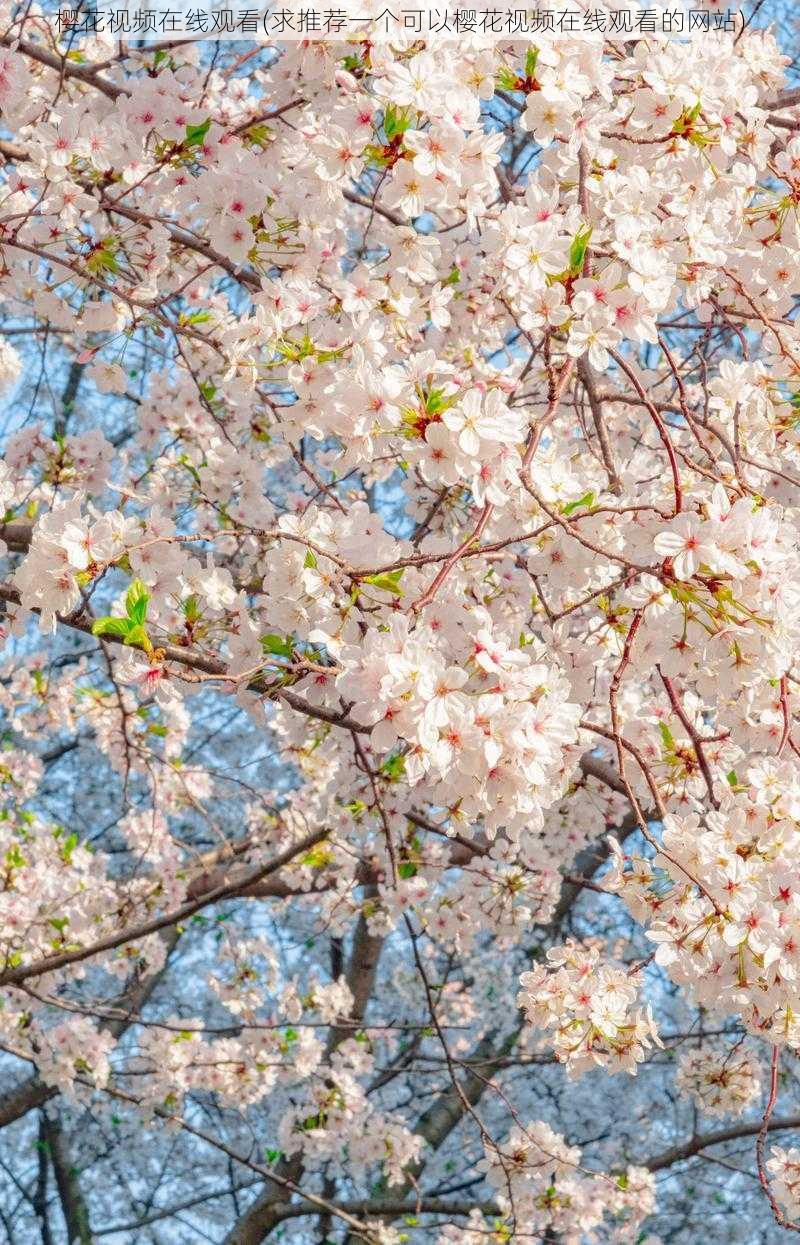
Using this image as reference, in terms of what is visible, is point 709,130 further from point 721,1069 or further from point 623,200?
point 721,1069

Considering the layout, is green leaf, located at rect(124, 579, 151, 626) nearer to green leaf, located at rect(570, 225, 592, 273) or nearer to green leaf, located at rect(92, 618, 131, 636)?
green leaf, located at rect(92, 618, 131, 636)

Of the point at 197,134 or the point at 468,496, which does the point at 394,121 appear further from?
the point at 468,496

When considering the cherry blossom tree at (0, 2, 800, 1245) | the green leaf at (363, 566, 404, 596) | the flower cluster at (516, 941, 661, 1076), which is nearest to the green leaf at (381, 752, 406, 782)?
the cherry blossom tree at (0, 2, 800, 1245)

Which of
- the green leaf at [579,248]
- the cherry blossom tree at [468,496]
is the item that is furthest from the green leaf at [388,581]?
the green leaf at [579,248]

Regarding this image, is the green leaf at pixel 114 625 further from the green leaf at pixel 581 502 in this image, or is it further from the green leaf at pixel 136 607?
the green leaf at pixel 581 502

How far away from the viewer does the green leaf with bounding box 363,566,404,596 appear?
1.81m

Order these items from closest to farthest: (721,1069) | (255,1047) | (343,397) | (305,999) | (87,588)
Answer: (343,397) → (87,588) → (721,1069) → (255,1047) → (305,999)

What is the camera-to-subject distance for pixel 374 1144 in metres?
5.34

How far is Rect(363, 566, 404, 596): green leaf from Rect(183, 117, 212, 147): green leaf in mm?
1263

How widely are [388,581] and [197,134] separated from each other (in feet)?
4.26

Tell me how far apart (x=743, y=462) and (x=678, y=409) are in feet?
0.71

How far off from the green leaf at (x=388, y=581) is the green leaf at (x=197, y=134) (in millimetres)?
1263

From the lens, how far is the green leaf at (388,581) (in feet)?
5.94

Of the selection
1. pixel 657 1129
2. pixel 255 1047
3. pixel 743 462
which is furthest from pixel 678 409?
pixel 657 1129
